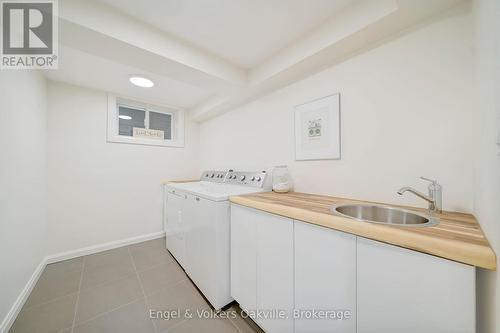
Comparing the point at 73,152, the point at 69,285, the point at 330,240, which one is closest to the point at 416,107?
the point at 330,240

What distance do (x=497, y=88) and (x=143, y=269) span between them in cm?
276

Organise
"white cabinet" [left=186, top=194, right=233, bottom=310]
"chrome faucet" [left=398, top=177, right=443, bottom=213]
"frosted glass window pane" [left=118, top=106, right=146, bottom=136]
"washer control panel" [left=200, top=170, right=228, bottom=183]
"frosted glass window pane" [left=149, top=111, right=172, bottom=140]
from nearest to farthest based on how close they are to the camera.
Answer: "chrome faucet" [left=398, top=177, right=443, bottom=213], "white cabinet" [left=186, top=194, right=233, bottom=310], "washer control panel" [left=200, top=170, right=228, bottom=183], "frosted glass window pane" [left=118, top=106, right=146, bottom=136], "frosted glass window pane" [left=149, top=111, right=172, bottom=140]

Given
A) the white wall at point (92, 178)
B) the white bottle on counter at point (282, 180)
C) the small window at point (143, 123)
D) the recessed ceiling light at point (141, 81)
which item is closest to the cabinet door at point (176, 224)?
the white wall at point (92, 178)

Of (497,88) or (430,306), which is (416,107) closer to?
(497,88)

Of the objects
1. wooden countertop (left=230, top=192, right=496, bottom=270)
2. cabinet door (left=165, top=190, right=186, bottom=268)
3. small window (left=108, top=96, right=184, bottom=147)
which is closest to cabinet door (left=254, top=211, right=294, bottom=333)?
wooden countertop (left=230, top=192, right=496, bottom=270)

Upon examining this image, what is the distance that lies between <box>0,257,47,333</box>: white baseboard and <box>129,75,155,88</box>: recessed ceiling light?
7.24ft

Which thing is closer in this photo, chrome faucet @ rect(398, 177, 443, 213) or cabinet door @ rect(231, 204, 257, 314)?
chrome faucet @ rect(398, 177, 443, 213)

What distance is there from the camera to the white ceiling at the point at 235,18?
1.14 meters

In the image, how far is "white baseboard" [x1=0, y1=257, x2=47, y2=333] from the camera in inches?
47.3

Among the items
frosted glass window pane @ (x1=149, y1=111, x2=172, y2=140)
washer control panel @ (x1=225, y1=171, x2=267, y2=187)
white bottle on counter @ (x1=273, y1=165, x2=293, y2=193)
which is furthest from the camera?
frosted glass window pane @ (x1=149, y1=111, x2=172, y2=140)

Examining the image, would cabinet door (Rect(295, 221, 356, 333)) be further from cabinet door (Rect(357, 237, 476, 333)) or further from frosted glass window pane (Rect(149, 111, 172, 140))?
frosted glass window pane (Rect(149, 111, 172, 140))

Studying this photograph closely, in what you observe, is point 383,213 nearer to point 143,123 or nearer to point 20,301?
point 20,301

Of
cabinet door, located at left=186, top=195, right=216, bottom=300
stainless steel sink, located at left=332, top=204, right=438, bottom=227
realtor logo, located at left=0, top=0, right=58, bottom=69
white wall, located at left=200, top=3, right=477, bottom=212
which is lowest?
cabinet door, located at left=186, top=195, right=216, bottom=300

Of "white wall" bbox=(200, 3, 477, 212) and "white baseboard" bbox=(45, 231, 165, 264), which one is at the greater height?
"white wall" bbox=(200, 3, 477, 212)
